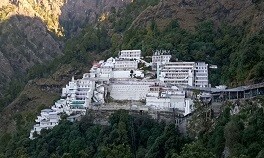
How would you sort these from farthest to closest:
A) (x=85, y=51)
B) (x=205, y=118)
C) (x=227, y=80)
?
(x=85, y=51), (x=227, y=80), (x=205, y=118)

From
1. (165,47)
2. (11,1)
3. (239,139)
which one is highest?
(11,1)

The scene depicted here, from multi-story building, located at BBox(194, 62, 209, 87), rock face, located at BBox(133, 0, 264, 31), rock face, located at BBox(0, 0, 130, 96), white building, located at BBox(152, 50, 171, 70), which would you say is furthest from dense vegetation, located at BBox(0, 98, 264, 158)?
rock face, located at BBox(0, 0, 130, 96)

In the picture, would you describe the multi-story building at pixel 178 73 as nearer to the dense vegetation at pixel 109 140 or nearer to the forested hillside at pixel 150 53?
the forested hillside at pixel 150 53

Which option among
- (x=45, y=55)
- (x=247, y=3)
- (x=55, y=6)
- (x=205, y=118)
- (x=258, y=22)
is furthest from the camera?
(x=55, y=6)

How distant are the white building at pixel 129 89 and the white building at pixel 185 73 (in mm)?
2520

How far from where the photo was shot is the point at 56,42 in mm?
141125

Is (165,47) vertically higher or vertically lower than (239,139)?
higher

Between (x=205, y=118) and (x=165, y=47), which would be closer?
(x=205, y=118)

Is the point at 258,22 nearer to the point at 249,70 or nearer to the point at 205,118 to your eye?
the point at 249,70

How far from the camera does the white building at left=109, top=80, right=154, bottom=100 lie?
66.1 m

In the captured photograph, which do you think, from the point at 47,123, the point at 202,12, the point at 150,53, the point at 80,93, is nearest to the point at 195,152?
the point at 47,123

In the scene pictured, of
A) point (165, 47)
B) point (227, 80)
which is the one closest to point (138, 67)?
point (165, 47)

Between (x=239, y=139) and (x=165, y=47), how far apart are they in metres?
32.6

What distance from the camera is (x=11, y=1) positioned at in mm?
150125
